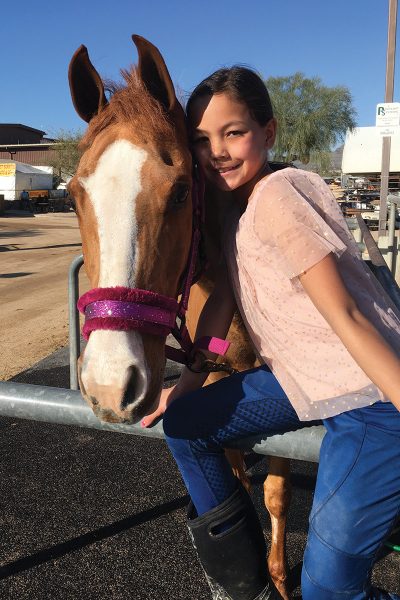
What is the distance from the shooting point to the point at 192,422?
5.32ft

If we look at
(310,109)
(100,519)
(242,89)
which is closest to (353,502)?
(242,89)

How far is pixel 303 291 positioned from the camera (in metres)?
1.51

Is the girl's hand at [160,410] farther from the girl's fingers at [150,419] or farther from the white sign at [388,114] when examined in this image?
the white sign at [388,114]

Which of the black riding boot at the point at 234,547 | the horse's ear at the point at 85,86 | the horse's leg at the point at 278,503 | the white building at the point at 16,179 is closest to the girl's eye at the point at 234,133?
the horse's ear at the point at 85,86

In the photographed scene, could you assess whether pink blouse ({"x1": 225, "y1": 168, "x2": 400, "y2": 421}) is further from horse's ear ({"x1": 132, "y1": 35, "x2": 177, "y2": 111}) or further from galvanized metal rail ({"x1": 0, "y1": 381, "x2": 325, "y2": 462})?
horse's ear ({"x1": 132, "y1": 35, "x2": 177, "y2": 111})

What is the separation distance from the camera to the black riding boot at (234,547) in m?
1.62

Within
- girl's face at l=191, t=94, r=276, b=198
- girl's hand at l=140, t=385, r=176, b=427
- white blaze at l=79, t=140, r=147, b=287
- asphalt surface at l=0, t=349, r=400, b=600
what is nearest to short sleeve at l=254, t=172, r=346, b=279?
girl's face at l=191, t=94, r=276, b=198

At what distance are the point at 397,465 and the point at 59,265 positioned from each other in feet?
43.6

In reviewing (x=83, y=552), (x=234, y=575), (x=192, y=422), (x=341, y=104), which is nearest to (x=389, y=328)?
(x=192, y=422)

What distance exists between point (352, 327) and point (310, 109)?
36130 millimetres

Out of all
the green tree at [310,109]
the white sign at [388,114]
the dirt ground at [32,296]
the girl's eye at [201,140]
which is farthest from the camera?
the green tree at [310,109]

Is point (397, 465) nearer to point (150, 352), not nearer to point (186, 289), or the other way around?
point (150, 352)

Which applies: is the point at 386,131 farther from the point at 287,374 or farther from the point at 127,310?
the point at 127,310

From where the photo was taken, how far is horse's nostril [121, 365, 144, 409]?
1.33 metres
